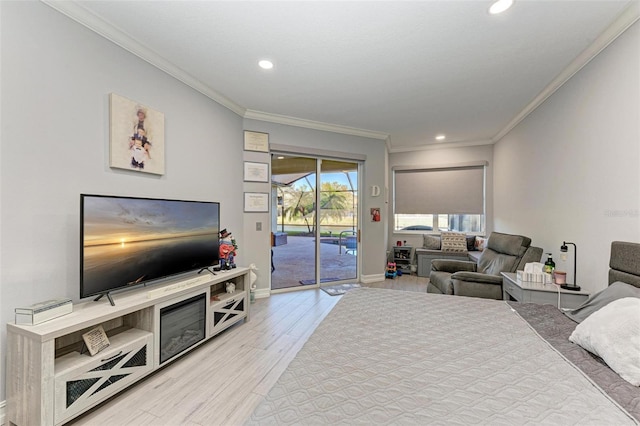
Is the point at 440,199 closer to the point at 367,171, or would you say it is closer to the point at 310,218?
the point at 367,171

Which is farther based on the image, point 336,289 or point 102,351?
point 336,289

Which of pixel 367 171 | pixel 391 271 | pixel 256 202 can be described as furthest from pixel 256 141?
pixel 391 271

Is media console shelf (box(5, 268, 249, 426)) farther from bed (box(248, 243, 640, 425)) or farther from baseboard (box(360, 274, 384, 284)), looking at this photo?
baseboard (box(360, 274, 384, 284))

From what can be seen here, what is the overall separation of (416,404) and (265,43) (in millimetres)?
2659

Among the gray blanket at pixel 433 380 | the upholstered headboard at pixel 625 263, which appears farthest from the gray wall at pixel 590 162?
the gray blanket at pixel 433 380

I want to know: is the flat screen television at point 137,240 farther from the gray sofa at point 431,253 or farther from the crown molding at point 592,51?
the gray sofa at point 431,253

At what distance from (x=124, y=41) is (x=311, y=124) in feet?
8.39

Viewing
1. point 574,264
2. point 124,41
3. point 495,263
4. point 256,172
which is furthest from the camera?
point 256,172

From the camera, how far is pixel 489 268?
3594 millimetres

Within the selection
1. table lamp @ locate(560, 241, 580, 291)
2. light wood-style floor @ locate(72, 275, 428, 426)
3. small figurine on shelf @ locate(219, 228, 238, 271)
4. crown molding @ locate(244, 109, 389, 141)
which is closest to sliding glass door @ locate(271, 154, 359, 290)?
crown molding @ locate(244, 109, 389, 141)

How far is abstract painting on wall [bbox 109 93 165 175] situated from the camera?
2.15 m

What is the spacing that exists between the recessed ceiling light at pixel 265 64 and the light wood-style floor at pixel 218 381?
2763mm

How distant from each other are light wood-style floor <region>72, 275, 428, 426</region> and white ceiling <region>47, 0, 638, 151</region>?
9.00 ft

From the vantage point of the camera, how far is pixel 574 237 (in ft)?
8.43
